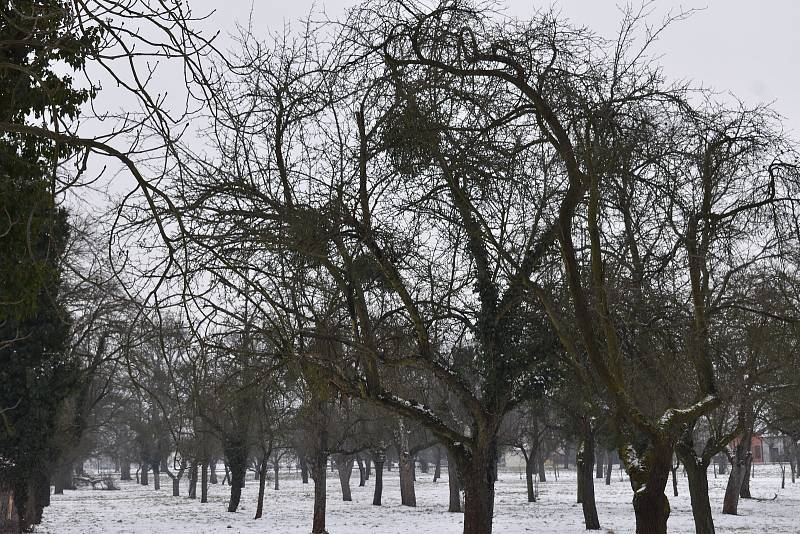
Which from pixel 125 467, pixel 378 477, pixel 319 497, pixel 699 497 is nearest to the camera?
pixel 699 497

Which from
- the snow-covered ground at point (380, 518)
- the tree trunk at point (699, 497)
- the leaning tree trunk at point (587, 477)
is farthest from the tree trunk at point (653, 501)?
the leaning tree trunk at point (587, 477)

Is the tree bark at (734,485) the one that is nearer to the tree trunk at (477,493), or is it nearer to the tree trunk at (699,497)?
the tree trunk at (699,497)

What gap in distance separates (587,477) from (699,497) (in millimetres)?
9463

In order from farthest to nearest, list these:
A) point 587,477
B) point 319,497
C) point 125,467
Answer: point 125,467 → point 587,477 → point 319,497

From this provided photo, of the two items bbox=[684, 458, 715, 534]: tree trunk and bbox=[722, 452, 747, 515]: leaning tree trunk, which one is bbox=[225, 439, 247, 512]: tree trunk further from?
bbox=[684, 458, 715, 534]: tree trunk

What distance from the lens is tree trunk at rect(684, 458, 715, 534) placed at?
1508 cm

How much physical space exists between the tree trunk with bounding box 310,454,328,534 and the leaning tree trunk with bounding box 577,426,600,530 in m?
7.66

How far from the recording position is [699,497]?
1530cm

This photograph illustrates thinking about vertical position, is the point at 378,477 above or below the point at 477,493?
below

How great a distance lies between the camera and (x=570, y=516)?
28.6 meters

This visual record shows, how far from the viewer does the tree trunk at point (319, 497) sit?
74.1 feet

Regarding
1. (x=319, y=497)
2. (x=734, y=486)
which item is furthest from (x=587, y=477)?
(x=319, y=497)

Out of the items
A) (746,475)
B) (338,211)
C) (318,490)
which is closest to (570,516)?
(318,490)

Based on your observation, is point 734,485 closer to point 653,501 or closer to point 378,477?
point 378,477
